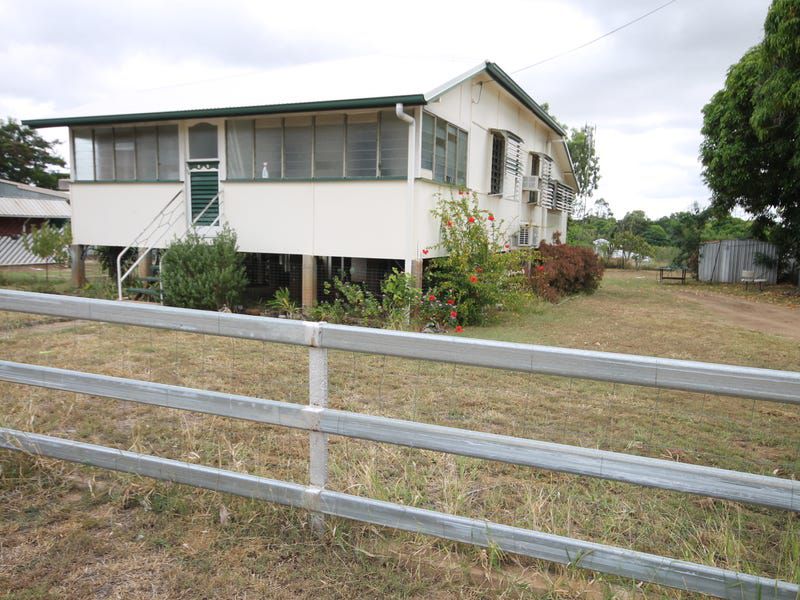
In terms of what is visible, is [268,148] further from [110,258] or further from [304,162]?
[110,258]

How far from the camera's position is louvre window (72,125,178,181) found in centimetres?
1320

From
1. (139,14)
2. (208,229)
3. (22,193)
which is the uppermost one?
(139,14)

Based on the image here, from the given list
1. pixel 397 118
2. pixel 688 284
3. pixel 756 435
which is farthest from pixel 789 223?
pixel 756 435

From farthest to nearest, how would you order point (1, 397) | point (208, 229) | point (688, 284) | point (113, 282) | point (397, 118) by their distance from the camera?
point (688, 284) → point (113, 282) → point (208, 229) → point (397, 118) → point (1, 397)

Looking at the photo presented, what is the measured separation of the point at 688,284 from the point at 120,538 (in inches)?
971

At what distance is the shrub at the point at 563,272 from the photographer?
14.8 metres

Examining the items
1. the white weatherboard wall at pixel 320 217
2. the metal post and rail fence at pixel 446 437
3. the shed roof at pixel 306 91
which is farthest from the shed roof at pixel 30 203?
the metal post and rail fence at pixel 446 437

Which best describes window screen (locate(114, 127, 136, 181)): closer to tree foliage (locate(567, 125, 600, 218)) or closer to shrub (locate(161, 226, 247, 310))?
shrub (locate(161, 226, 247, 310))

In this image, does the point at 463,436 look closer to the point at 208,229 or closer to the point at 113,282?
the point at 208,229

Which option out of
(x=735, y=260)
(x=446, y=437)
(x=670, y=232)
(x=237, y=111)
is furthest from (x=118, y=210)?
(x=670, y=232)

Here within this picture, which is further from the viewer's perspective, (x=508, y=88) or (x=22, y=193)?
(x=22, y=193)

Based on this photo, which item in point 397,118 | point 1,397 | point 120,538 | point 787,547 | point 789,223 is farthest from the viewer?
point 789,223

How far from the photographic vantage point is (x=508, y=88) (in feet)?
46.7

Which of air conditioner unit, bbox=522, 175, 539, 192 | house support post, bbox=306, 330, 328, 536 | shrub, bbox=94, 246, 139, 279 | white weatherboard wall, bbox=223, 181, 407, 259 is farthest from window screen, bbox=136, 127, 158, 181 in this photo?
house support post, bbox=306, 330, 328, 536
